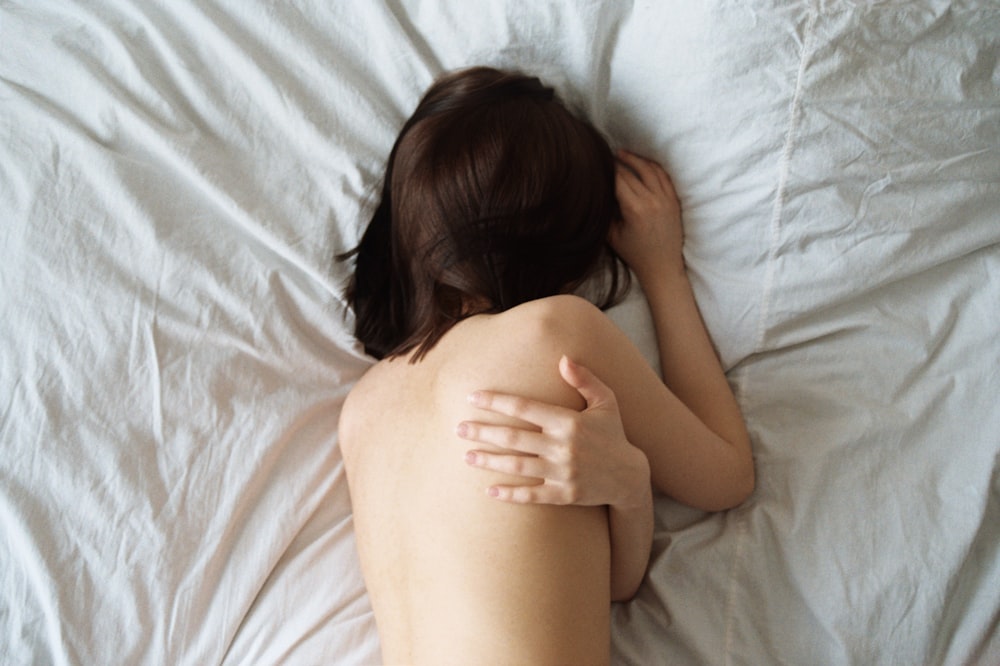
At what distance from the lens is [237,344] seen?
103 centimetres

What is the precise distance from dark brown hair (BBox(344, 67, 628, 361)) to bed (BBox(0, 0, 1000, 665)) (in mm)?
88

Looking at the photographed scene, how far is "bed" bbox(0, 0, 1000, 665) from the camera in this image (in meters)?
0.92

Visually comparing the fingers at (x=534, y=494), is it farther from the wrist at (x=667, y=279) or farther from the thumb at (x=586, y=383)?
the wrist at (x=667, y=279)

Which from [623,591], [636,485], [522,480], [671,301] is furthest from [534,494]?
[671,301]

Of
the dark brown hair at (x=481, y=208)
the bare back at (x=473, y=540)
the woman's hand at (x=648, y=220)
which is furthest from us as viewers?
the woman's hand at (x=648, y=220)

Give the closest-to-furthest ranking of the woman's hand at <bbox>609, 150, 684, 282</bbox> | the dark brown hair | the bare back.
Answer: the bare back → the dark brown hair → the woman's hand at <bbox>609, 150, 684, 282</bbox>

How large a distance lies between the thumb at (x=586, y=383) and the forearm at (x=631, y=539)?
4.2 inches

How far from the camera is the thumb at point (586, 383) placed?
0.82 m

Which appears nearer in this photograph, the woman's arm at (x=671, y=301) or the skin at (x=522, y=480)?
the skin at (x=522, y=480)

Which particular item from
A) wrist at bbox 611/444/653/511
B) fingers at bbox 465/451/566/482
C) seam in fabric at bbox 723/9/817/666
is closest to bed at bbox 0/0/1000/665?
seam in fabric at bbox 723/9/817/666

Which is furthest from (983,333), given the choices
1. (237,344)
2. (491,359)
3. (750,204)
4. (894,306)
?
(237,344)

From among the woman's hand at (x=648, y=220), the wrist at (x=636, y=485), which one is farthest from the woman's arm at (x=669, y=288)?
the wrist at (x=636, y=485)

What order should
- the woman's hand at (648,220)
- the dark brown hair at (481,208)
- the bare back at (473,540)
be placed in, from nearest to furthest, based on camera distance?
the bare back at (473,540) < the dark brown hair at (481,208) < the woman's hand at (648,220)

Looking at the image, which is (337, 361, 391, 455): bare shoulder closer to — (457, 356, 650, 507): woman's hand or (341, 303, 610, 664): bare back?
(341, 303, 610, 664): bare back
